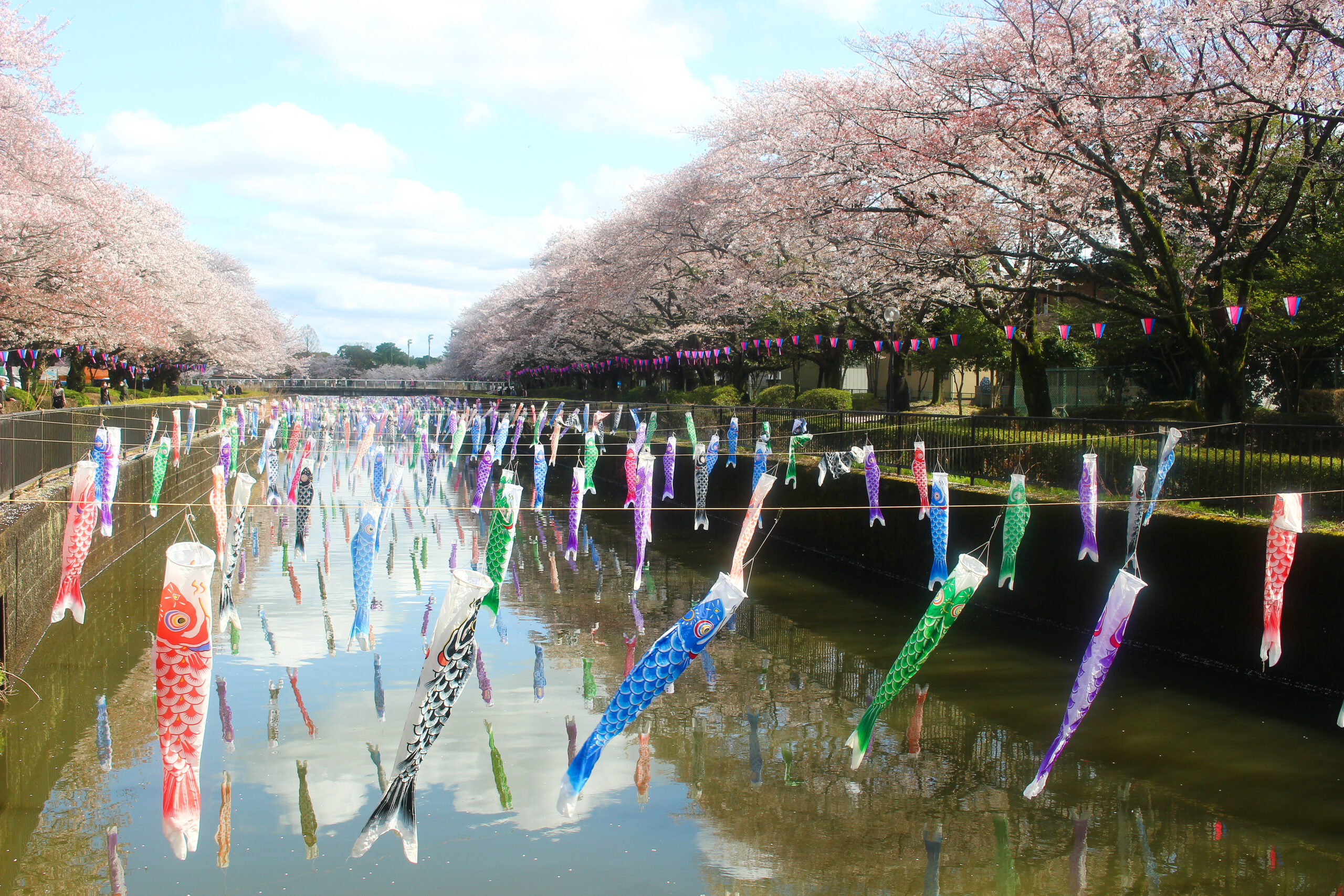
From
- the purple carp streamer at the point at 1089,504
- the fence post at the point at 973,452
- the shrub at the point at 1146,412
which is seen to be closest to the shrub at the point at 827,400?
the shrub at the point at 1146,412

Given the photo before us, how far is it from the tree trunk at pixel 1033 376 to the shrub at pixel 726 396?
1080cm

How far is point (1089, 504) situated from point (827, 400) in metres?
15.5

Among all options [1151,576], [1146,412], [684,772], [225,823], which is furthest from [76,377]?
[1151,576]

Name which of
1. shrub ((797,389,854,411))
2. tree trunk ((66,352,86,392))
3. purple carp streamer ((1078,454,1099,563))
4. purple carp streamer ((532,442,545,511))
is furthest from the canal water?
tree trunk ((66,352,86,392))

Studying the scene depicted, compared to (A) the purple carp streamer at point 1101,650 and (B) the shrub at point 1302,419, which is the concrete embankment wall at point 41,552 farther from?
Answer: (B) the shrub at point 1302,419

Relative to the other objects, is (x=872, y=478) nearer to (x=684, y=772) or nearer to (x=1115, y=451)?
(x=1115, y=451)

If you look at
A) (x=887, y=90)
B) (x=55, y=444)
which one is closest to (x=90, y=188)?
Result: (x=55, y=444)

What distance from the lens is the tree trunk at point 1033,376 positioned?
775 inches

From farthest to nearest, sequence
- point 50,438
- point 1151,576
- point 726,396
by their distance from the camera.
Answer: point 726,396 → point 50,438 → point 1151,576

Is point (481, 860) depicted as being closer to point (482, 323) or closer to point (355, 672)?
point (355, 672)

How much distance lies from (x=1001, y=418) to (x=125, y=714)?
444 inches

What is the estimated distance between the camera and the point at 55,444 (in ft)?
44.1

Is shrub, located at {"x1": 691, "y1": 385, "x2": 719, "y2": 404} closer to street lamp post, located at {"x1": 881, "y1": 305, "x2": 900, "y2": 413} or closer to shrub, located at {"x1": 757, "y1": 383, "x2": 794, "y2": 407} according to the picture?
shrub, located at {"x1": 757, "y1": 383, "x2": 794, "y2": 407}

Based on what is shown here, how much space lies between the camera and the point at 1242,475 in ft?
33.3
